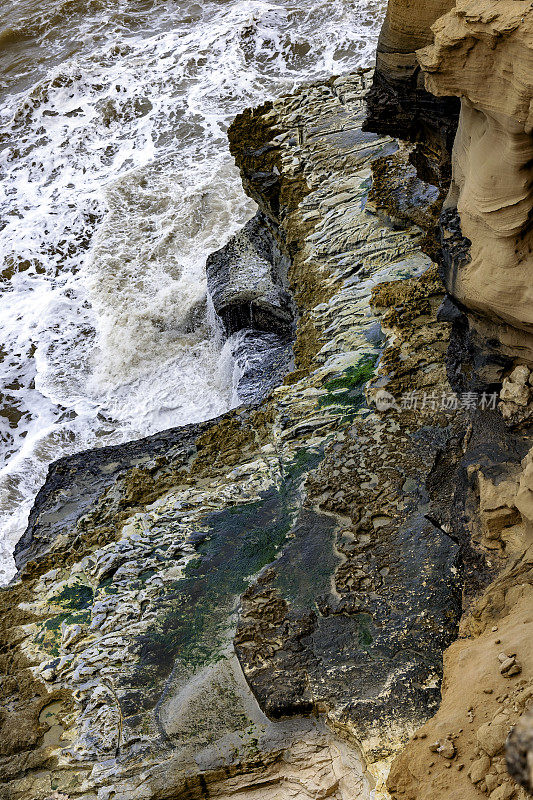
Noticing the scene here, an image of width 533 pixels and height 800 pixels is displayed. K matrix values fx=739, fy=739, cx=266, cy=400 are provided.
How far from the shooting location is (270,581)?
409cm

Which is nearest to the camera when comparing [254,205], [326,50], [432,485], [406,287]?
[432,485]

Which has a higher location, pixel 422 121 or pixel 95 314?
pixel 422 121

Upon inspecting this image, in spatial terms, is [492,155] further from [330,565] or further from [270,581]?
[270,581]

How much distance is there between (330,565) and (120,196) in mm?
7613

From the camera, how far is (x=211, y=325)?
820 centimetres

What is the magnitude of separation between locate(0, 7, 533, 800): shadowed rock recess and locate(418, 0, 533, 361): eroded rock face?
26 mm

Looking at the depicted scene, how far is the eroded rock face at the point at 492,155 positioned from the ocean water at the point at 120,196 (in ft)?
12.2

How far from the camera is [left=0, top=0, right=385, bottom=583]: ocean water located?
768 centimetres

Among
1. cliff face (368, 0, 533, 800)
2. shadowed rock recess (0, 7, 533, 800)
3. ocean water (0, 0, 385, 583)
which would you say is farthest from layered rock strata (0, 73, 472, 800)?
ocean water (0, 0, 385, 583)

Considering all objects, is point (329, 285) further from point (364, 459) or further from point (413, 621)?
point (413, 621)

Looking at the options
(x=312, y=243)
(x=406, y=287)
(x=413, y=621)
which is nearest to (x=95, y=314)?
(x=312, y=243)

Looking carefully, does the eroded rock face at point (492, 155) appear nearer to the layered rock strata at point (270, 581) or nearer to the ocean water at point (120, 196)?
the layered rock strata at point (270, 581)

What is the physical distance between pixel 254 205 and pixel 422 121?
5033 millimetres

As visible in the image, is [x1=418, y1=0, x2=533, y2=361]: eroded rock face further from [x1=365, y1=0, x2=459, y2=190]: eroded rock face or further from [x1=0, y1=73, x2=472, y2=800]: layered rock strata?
[x1=0, y1=73, x2=472, y2=800]: layered rock strata
